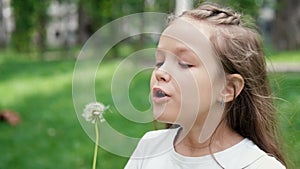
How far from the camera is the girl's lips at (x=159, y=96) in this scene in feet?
3.91

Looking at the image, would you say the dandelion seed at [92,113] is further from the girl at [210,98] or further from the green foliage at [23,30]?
the green foliage at [23,30]

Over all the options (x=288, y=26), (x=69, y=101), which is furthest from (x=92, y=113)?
(x=288, y=26)

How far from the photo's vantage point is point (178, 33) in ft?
3.99

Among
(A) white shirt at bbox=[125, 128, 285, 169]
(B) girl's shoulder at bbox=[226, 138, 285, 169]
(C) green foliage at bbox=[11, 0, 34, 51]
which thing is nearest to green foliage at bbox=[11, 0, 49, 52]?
(C) green foliage at bbox=[11, 0, 34, 51]

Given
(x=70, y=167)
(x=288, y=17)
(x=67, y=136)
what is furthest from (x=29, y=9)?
(x=70, y=167)

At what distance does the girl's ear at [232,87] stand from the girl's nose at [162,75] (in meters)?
0.16

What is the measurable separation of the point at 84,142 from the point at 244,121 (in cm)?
270

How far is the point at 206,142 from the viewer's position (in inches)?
52.3

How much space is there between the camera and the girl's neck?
1.33 m

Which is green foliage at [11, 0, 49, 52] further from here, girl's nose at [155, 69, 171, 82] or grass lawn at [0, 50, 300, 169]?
girl's nose at [155, 69, 171, 82]

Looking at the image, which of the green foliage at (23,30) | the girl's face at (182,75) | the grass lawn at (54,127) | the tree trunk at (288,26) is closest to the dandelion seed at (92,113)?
the girl's face at (182,75)

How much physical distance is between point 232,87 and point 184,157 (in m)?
0.16

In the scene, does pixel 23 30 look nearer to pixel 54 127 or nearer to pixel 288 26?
pixel 288 26

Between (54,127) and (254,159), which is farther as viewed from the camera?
(54,127)
